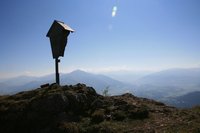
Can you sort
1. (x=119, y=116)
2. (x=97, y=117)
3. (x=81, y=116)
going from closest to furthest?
(x=97, y=117)
(x=119, y=116)
(x=81, y=116)

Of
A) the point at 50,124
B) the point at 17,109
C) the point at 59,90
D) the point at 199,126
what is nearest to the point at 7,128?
the point at 17,109

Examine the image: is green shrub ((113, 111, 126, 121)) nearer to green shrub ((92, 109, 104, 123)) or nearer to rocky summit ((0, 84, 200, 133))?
rocky summit ((0, 84, 200, 133))

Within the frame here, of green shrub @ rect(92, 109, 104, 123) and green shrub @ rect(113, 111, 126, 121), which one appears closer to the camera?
green shrub @ rect(92, 109, 104, 123)

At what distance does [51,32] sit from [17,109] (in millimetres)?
8160

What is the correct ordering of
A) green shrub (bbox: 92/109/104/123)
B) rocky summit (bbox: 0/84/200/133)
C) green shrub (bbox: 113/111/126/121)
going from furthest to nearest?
green shrub (bbox: 113/111/126/121) → green shrub (bbox: 92/109/104/123) → rocky summit (bbox: 0/84/200/133)

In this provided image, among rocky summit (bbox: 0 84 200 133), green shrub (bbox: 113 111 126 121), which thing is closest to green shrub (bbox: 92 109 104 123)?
rocky summit (bbox: 0 84 200 133)

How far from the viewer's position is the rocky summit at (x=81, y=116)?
13875 millimetres

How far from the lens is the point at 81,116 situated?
629 inches

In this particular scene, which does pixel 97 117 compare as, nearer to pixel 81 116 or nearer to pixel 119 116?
pixel 81 116

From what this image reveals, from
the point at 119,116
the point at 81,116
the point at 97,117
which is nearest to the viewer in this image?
the point at 97,117

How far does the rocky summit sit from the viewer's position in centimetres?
1388

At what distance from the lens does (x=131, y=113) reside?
16.4 metres

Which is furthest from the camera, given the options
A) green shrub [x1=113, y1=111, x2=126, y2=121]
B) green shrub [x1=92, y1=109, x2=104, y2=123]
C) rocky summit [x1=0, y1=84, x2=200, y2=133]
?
green shrub [x1=113, y1=111, x2=126, y2=121]

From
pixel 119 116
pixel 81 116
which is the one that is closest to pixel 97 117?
pixel 81 116
